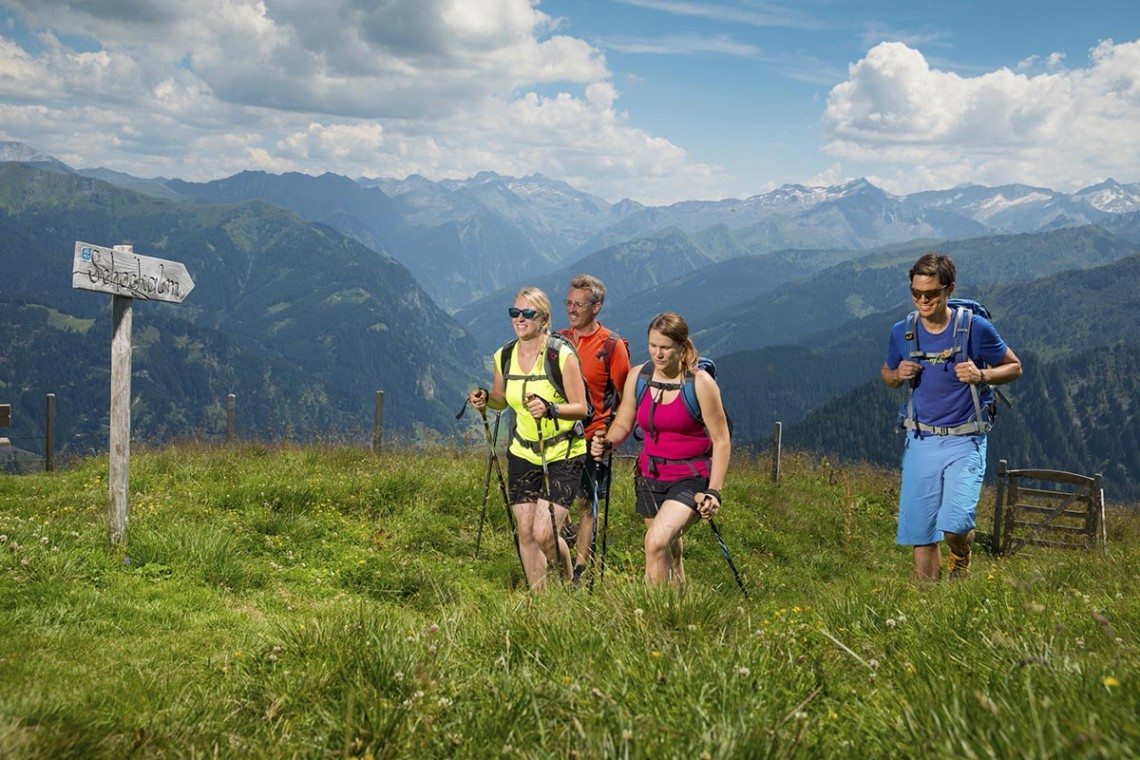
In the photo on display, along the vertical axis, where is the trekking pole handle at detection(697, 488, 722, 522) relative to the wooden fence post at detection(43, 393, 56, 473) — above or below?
above

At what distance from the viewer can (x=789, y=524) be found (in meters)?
13.0

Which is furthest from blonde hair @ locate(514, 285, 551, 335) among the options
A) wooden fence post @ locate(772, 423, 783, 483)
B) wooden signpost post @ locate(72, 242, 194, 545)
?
wooden fence post @ locate(772, 423, 783, 483)

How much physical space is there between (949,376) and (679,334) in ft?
7.01

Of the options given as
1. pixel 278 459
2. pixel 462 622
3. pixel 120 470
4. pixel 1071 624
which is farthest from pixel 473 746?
pixel 278 459

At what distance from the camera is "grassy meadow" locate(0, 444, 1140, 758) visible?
8.13 feet

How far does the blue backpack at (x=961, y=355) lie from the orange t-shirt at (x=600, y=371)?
242cm

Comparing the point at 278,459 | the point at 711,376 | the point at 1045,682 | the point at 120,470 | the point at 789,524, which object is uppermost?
the point at 711,376

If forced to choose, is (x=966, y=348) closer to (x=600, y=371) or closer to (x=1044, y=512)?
(x=600, y=371)

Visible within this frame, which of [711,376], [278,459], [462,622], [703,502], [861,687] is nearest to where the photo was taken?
[861,687]

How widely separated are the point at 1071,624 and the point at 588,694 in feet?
7.62

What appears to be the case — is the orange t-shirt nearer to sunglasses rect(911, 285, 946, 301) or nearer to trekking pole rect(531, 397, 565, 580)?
trekking pole rect(531, 397, 565, 580)

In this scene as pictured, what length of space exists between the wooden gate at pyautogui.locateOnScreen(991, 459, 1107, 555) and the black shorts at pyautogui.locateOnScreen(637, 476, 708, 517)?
11.6 m

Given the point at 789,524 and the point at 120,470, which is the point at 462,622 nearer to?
the point at 120,470

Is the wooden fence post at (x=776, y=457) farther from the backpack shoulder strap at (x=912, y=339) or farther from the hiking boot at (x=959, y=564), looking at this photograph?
the backpack shoulder strap at (x=912, y=339)
